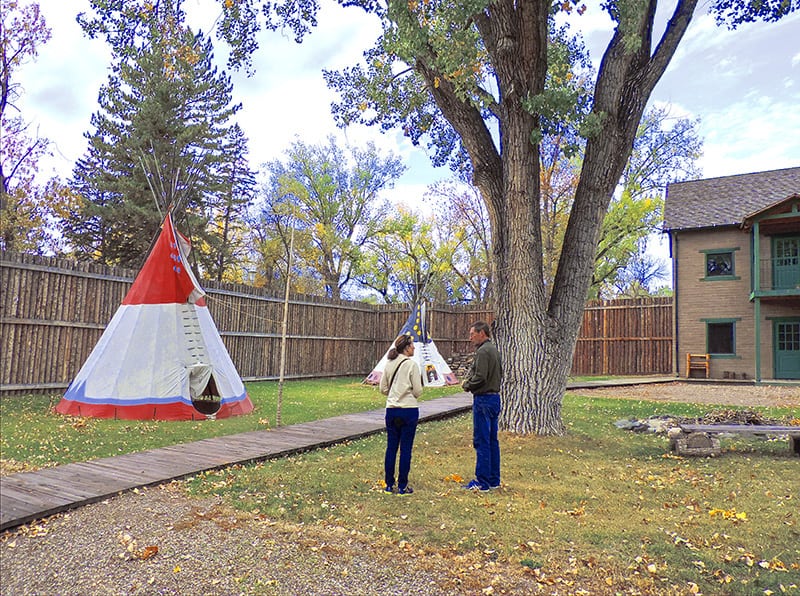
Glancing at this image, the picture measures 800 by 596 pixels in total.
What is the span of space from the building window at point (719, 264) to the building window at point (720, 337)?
177cm

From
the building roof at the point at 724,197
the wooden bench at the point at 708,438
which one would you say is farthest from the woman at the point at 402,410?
the building roof at the point at 724,197

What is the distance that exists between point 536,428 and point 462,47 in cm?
504

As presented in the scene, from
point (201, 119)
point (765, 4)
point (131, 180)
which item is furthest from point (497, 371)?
point (201, 119)

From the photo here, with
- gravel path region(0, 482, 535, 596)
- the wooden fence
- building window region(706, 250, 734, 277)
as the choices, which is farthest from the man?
building window region(706, 250, 734, 277)

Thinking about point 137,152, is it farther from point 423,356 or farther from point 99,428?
point 99,428

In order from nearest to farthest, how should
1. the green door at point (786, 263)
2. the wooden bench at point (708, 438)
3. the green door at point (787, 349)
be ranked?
1. the wooden bench at point (708, 438)
2. the green door at point (786, 263)
3. the green door at point (787, 349)

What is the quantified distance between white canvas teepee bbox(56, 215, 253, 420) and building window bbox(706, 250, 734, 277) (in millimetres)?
17216

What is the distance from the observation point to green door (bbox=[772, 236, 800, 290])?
1859cm

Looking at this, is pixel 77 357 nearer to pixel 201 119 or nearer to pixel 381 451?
pixel 381 451

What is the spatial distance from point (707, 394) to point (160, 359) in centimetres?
1316

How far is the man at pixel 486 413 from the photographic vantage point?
541cm

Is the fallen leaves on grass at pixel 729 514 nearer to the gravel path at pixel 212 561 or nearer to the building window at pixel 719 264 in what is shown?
the gravel path at pixel 212 561

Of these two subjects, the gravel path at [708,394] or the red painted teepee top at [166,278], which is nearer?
the red painted teepee top at [166,278]

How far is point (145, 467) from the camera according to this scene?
582 centimetres
